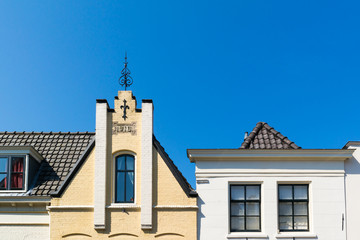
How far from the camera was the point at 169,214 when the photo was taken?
18875 millimetres

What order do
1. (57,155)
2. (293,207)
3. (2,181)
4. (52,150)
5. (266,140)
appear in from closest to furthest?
(293,207) < (2,181) < (266,140) < (57,155) < (52,150)

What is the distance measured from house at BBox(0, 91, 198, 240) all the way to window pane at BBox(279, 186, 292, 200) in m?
3.13

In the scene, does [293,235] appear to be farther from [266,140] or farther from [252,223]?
[266,140]

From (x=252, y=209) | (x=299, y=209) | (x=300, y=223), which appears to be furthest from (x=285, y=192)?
(x=252, y=209)

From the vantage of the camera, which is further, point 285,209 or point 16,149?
point 16,149

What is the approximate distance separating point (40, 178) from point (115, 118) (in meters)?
4.01

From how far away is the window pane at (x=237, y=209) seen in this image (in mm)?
19172

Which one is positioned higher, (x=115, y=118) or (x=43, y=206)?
(x=115, y=118)

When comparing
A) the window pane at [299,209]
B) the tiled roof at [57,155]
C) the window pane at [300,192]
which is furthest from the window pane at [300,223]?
the tiled roof at [57,155]

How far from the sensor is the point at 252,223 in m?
19.1

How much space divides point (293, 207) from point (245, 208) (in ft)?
5.67

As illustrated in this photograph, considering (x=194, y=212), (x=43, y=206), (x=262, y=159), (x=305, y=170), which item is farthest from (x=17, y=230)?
(x=305, y=170)

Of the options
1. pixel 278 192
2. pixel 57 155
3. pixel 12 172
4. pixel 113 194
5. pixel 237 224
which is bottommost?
pixel 237 224

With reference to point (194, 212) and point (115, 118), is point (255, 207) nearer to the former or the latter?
point (194, 212)
